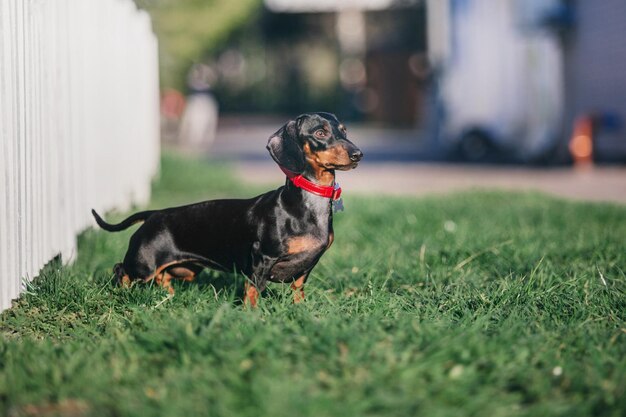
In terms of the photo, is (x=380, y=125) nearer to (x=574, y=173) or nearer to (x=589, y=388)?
(x=574, y=173)

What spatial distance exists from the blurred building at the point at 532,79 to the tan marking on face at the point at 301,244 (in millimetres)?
9253

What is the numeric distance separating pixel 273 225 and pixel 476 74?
1292 cm

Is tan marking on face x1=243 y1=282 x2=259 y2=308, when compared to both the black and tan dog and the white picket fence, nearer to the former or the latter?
the black and tan dog

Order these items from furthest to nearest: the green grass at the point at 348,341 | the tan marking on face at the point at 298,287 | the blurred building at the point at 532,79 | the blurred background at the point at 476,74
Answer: the blurred background at the point at 476,74 < the blurred building at the point at 532,79 < the tan marking on face at the point at 298,287 < the green grass at the point at 348,341

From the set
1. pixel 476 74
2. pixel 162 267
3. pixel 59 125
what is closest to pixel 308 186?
pixel 162 267

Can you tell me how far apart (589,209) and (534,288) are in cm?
351

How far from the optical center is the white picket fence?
162 inches

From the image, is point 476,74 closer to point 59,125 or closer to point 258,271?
point 59,125

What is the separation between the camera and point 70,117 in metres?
5.55

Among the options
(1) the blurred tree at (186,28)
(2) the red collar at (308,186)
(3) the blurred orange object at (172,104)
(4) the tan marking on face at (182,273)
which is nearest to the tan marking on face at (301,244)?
(2) the red collar at (308,186)

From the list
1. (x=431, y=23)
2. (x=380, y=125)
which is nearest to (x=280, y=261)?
(x=431, y=23)

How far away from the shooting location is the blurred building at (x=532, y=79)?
1330 centimetres

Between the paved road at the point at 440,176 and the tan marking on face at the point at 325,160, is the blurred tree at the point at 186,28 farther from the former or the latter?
the tan marking on face at the point at 325,160

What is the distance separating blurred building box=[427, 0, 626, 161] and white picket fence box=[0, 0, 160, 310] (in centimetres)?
732
